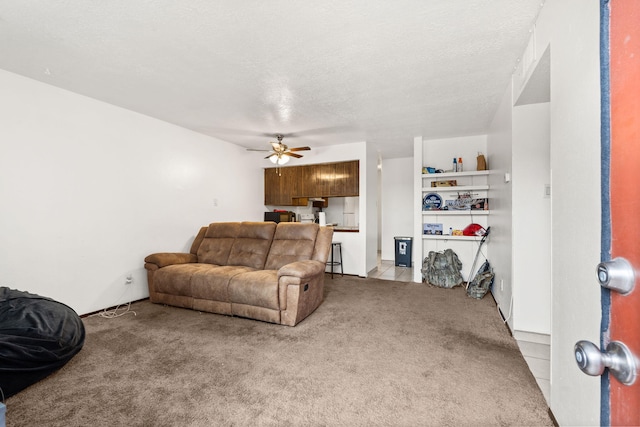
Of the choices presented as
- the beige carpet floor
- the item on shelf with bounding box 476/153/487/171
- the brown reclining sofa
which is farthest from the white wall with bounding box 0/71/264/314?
the item on shelf with bounding box 476/153/487/171

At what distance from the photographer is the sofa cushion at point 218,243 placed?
3.91 m

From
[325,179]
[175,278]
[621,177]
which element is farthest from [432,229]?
[621,177]

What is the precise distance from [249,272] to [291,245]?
677 millimetres

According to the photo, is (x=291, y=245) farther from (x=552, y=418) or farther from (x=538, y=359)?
(x=552, y=418)

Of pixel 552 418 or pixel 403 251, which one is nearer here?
pixel 552 418

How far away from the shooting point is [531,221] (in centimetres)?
254

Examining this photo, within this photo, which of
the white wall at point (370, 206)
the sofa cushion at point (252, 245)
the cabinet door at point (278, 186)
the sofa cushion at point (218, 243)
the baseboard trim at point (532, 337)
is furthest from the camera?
the cabinet door at point (278, 186)

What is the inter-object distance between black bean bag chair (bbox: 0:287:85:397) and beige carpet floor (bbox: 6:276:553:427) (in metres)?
0.11

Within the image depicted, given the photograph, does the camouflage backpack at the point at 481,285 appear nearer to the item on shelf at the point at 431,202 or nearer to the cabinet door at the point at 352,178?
the item on shelf at the point at 431,202

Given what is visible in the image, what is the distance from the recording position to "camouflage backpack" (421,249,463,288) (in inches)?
172

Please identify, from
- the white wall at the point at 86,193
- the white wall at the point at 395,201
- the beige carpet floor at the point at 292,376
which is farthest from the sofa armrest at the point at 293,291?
the white wall at the point at 395,201

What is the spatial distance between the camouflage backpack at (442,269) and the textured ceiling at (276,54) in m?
2.25

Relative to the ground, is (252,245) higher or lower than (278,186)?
lower

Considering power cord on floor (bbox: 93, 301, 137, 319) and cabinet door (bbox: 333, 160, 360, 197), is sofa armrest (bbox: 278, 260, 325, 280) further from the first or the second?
cabinet door (bbox: 333, 160, 360, 197)
